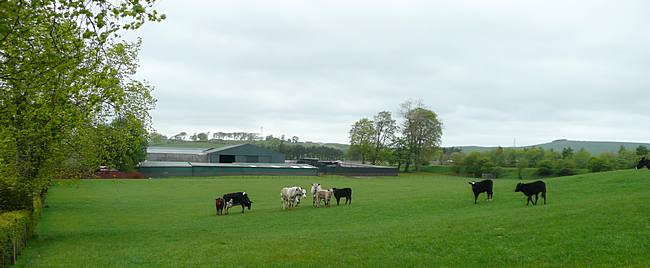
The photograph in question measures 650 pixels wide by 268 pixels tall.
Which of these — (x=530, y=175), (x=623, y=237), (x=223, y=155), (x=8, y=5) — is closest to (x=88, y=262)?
(x=8, y=5)

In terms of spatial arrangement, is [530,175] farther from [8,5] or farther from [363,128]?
[8,5]

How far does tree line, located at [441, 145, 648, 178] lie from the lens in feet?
281

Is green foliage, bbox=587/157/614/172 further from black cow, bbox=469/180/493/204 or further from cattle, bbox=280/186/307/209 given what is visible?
cattle, bbox=280/186/307/209

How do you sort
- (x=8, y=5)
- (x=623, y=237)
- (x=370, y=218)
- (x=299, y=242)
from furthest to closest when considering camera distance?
(x=370, y=218), (x=299, y=242), (x=623, y=237), (x=8, y=5)

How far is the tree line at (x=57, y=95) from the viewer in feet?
31.7

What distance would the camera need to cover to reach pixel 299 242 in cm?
1522

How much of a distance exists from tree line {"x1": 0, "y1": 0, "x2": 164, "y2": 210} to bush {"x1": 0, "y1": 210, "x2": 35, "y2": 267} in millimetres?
1460

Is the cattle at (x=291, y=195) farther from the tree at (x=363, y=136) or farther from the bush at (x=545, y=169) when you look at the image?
the tree at (x=363, y=136)

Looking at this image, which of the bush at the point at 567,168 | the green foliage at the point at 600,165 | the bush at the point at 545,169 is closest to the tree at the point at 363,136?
the bush at the point at 545,169

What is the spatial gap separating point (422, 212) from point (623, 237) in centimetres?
1125

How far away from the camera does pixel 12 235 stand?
48.3ft

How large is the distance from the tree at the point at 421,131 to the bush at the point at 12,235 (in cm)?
9293

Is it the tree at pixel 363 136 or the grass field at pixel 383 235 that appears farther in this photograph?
the tree at pixel 363 136

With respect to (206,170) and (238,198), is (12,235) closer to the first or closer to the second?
(238,198)
